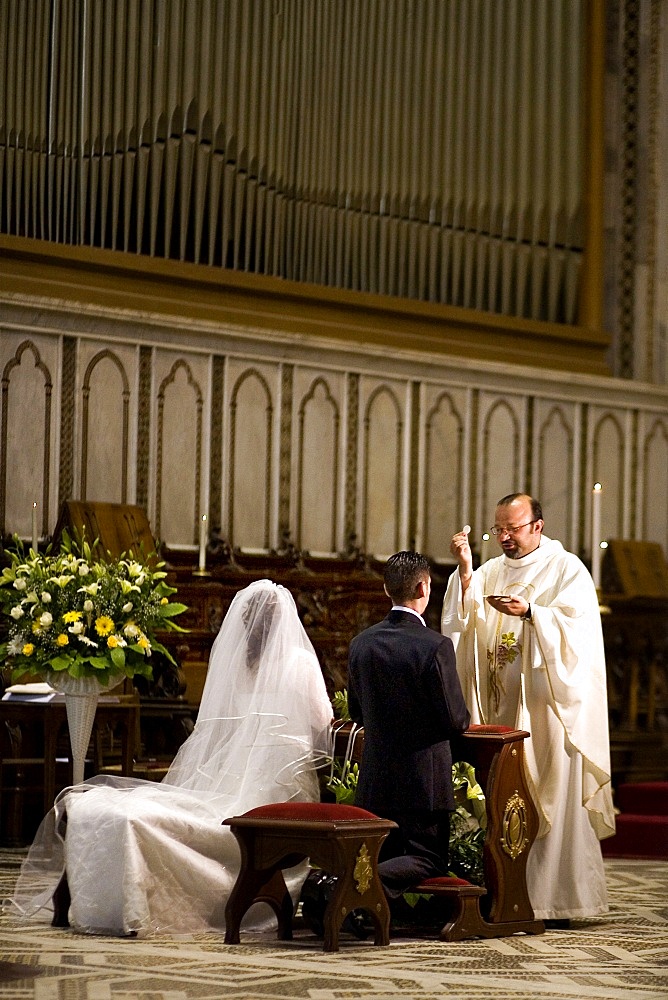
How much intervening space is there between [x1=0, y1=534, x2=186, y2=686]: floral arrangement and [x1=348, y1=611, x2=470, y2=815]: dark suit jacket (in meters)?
1.31

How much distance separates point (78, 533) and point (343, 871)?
174 inches

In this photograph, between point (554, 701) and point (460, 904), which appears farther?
point (554, 701)

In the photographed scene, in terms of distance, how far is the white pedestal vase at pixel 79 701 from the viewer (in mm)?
7805

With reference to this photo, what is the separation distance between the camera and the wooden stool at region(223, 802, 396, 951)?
6.27 meters

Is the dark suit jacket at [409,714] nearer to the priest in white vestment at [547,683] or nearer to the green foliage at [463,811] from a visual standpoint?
the green foliage at [463,811]

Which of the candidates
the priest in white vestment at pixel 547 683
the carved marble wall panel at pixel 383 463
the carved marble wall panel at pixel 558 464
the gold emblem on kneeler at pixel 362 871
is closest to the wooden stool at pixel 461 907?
the gold emblem on kneeler at pixel 362 871

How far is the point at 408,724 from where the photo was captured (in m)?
6.78

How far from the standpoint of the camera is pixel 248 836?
6.48 meters

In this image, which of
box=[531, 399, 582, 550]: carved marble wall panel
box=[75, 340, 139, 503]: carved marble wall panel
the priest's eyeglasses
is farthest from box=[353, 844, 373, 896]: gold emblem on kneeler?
box=[531, 399, 582, 550]: carved marble wall panel

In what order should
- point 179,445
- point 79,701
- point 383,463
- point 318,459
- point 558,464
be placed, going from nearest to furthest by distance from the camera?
1. point 79,701
2. point 179,445
3. point 318,459
4. point 383,463
5. point 558,464

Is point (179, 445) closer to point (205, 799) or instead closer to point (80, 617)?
point (80, 617)

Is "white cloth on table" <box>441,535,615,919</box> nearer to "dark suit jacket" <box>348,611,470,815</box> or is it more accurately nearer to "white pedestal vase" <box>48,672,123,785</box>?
"dark suit jacket" <box>348,611,470,815</box>

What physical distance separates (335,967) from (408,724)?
113 centimetres

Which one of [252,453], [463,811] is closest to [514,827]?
[463,811]
